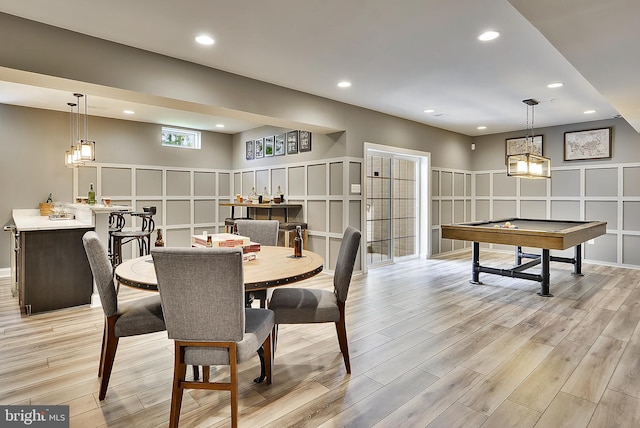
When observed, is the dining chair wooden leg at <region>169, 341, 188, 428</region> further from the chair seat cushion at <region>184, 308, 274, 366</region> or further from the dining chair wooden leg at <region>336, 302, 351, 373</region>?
the dining chair wooden leg at <region>336, 302, 351, 373</region>

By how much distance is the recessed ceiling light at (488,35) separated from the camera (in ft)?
9.82

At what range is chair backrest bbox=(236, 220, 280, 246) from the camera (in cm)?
363

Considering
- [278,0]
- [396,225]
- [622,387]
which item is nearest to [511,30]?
[278,0]

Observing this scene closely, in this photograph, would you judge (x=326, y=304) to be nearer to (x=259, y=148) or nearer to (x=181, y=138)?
(x=259, y=148)

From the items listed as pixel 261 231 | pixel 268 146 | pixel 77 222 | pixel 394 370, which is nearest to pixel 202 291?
pixel 394 370

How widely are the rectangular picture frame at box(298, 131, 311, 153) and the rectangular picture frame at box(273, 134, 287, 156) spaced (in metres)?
0.41

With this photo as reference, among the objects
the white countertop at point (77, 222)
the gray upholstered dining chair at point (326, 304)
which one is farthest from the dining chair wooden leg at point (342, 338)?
the white countertop at point (77, 222)

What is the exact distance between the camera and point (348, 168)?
5.32 m

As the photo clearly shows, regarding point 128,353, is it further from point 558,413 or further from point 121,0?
point 558,413

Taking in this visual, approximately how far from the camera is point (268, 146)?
6.70m

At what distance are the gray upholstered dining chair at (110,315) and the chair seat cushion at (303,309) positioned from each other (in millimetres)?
718

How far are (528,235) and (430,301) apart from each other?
1356mm
